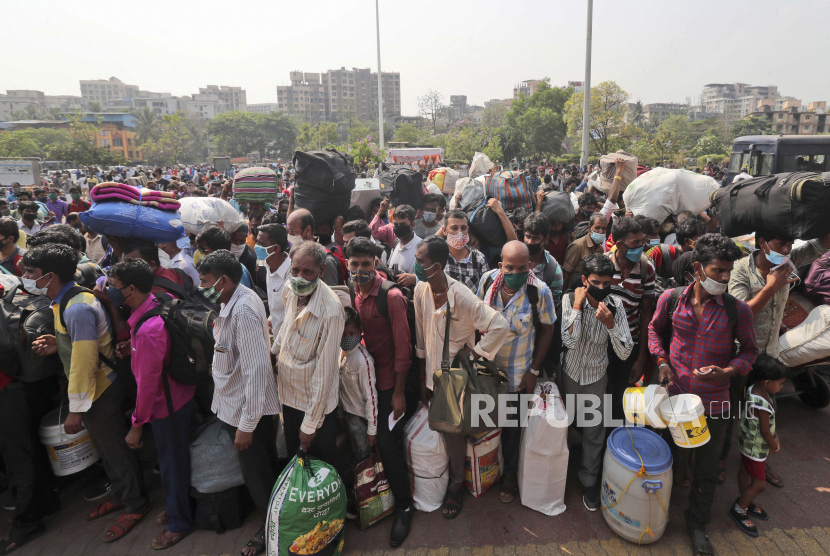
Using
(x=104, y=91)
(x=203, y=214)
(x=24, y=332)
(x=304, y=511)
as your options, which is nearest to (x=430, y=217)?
(x=203, y=214)

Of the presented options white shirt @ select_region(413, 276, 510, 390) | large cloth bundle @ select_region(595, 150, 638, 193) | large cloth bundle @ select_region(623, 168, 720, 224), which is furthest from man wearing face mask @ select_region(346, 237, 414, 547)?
large cloth bundle @ select_region(595, 150, 638, 193)

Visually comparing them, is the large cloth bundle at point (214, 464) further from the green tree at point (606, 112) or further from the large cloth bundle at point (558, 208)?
the green tree at point (606, 112)

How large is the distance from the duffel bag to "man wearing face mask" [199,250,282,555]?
1885mm

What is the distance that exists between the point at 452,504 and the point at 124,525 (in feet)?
7.43

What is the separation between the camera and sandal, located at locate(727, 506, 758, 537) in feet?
9.52

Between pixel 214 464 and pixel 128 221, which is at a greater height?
pixel 128 221

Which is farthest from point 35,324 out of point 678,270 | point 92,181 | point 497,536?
point 92,181

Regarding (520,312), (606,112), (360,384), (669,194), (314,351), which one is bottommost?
(360,384)

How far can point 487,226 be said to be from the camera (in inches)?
160

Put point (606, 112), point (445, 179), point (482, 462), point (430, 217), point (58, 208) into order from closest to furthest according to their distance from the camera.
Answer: point (482, 462), point (430, 217), point (445, 179), point (58, 208), point (606, 112)

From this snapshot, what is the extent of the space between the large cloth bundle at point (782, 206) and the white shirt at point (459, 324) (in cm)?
184

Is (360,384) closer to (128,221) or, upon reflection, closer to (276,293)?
(276,293)

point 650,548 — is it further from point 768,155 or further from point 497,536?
point 768,155

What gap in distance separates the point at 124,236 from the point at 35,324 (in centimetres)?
79
